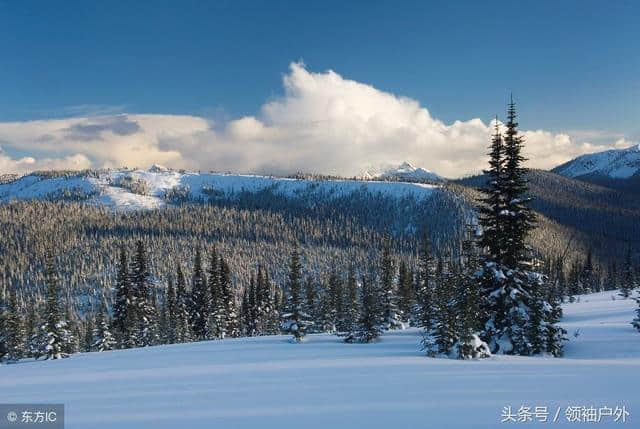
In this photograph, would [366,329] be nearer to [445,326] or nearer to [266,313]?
[445,326]

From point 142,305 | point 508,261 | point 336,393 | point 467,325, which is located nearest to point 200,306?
point 142,305

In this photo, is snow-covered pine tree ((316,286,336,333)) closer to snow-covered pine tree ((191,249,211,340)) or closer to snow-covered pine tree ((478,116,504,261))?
snow-covered pine tree ((191,249,211,340))

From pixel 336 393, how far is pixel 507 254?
1484 centimetres

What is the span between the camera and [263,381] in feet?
37.4

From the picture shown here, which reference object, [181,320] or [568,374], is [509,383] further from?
[181,320]

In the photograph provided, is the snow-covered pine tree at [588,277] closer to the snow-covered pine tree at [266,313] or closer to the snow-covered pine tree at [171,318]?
the snow-covered pine tree at [266,313]

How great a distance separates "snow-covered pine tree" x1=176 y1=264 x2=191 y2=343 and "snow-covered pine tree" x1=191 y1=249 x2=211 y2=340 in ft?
4.14

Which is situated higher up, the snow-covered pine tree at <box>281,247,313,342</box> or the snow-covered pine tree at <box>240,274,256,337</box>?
the snow-covered pine tree at <box>281,247,313,342</box>

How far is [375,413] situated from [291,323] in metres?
26.0

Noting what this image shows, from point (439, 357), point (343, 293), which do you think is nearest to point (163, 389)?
point (439, 357)

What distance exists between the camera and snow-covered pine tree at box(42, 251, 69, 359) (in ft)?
124

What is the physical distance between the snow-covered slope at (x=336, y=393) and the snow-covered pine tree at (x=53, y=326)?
2640 centimetres

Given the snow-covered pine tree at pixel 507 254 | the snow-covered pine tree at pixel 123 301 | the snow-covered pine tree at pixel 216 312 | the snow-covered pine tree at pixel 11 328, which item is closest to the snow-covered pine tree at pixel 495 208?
the snow-covered pine tree at pixel 507 254

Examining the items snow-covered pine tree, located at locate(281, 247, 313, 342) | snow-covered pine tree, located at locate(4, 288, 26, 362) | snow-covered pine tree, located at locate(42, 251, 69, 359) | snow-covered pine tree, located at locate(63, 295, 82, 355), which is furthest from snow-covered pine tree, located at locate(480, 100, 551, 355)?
snow-covered pine tree, located at locate(4, 288, 26, 362)
